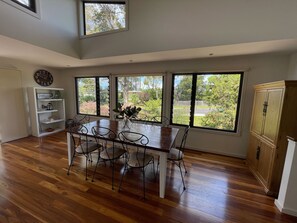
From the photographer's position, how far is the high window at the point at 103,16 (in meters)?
3.19

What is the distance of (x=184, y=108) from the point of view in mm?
3676

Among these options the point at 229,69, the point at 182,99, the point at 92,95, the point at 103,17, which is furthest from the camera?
the point at 92,95

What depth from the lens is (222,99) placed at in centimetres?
331

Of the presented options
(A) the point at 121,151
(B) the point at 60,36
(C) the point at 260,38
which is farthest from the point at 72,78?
(C) the point at 260,38

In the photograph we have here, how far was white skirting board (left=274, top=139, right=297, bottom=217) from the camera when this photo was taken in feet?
5.41

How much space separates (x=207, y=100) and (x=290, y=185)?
214 cm

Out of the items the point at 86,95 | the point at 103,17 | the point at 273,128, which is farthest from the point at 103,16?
the point at 273,128

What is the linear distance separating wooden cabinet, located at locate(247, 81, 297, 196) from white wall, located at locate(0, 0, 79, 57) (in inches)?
163

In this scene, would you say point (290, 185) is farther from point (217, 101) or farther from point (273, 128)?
point (217, 101)

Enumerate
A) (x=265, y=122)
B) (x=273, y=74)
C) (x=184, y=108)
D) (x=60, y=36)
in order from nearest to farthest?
(x=265, y=122), (x=273, y=74), (x=60, y=36), (x=184, y=108)

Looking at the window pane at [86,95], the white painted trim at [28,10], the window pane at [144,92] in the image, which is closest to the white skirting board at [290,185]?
the window pane at [144,92]

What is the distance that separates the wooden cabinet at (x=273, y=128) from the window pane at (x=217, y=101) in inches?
26.8

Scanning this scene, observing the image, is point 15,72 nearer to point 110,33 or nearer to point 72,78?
point 72,78

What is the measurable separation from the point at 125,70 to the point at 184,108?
6.73ft
